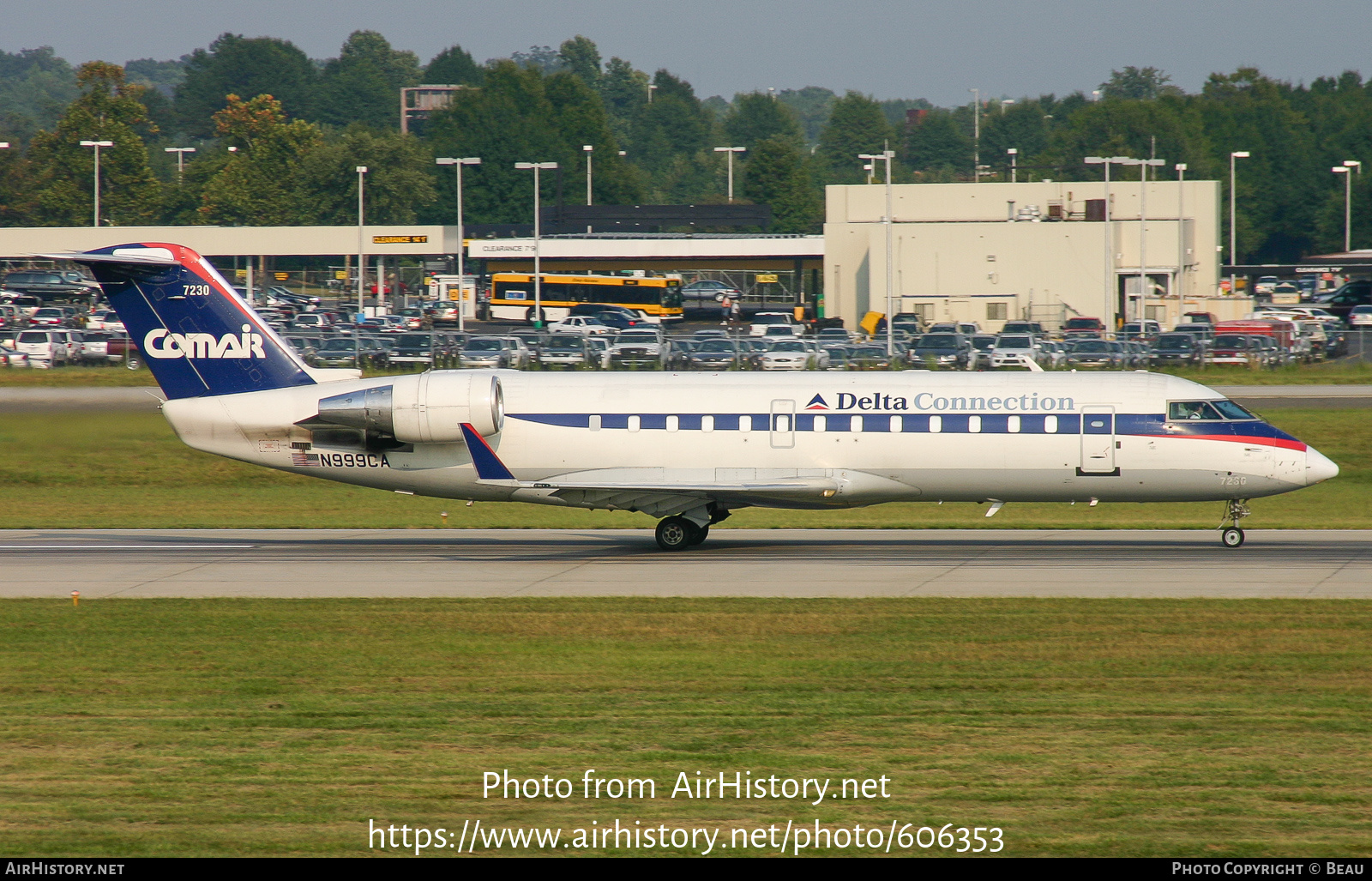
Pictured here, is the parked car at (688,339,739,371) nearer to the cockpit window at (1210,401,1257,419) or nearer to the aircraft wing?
the aircraft wing

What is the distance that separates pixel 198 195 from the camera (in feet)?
440

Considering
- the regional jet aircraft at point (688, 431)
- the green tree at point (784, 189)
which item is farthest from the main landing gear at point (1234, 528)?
the green tree at point (784, 189)

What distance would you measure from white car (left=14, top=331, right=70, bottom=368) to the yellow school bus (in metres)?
32.9

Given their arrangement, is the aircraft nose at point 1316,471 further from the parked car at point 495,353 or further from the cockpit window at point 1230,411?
the parked car at point 495,353

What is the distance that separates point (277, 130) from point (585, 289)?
59407 millimetres

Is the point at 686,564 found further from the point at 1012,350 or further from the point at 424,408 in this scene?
the point at 1012,350

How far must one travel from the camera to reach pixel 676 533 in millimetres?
27109

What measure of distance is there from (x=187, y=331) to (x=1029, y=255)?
212 feet

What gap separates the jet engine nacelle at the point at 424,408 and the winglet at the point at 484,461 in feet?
3.11

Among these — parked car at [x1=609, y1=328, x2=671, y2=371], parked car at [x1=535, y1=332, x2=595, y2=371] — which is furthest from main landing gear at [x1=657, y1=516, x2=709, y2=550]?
parked car at [x1=609, y1=328, x2=671, y2=371]

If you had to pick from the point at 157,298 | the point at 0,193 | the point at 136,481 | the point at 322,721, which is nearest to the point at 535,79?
the point at 0,193

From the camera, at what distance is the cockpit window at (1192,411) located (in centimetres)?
2573

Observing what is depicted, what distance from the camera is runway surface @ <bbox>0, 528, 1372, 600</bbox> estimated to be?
22406mm

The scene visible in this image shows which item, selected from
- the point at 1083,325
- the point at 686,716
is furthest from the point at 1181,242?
the point at 686,716
